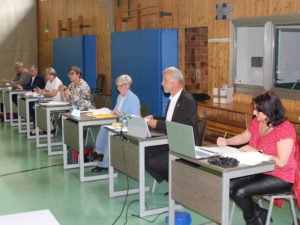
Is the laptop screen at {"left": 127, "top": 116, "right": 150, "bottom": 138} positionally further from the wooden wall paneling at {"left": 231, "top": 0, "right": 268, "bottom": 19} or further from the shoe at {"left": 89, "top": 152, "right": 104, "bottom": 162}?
the wooden wall paneling at {"left": 231, "top": 0, "right": 268, "bottom": 19}

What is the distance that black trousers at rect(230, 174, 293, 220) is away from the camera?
3.14 metres

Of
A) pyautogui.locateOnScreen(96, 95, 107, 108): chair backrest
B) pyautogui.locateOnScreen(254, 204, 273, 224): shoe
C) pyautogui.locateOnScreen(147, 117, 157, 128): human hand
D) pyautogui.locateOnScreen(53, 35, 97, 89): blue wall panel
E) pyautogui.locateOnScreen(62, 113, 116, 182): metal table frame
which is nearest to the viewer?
pyautogui.locateOnScreen(254, 204, 273, 224): shoe

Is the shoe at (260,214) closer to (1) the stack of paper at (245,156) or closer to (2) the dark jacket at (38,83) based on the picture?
(1) the stack of paper at (245,156)

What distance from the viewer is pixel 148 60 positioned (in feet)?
23.9

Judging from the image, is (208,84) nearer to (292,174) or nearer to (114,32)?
(114,32)

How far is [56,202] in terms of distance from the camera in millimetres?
4402

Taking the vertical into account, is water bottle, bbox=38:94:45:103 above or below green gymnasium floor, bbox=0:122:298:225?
above

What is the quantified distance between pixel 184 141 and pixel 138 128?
89cm

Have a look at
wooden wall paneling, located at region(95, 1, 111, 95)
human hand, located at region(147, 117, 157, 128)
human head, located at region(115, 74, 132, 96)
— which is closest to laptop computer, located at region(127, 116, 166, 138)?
human hand, located at region(147, 117, 157, 128)

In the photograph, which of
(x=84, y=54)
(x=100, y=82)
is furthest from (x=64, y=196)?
(x=84, y=54)

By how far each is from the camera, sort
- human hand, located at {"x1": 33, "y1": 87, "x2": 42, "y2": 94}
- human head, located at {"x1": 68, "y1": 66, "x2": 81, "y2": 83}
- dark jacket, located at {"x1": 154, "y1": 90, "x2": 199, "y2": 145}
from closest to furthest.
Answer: dark jacket, located at {"x1": 154, "y1": 90, "x2": 199, "y2": 145} < human head, located at {"x1": 68, "y1": 66, "x2": 81, "y2": 83} < human hand, located at {"x1": 33, "y1": 87, "x2": 42, "y2": 94}

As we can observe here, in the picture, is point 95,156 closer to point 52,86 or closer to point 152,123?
point 152,123

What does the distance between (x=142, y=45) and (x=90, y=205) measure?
3.73 m

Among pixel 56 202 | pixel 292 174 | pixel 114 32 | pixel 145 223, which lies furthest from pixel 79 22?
pixel 292 174
